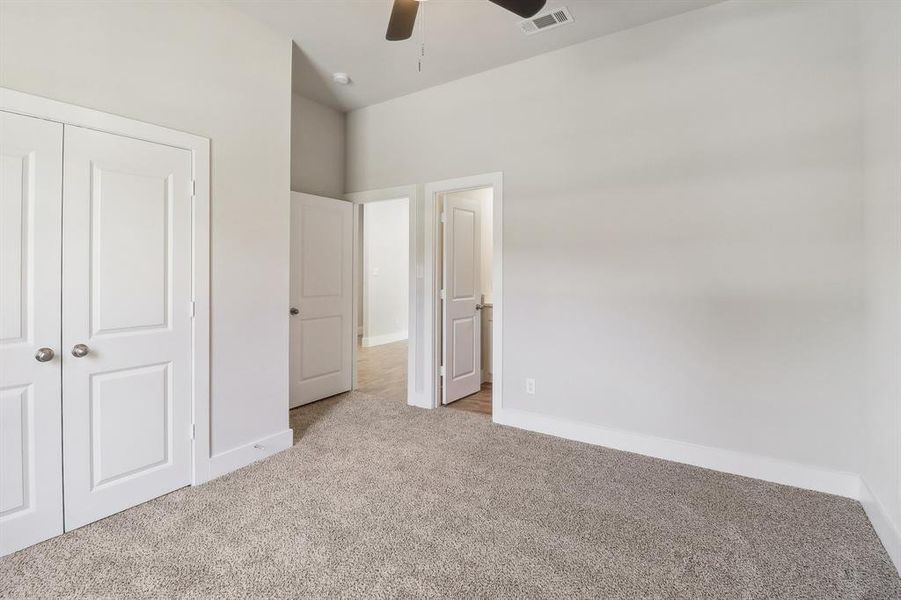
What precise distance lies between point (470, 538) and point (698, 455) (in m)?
1.74

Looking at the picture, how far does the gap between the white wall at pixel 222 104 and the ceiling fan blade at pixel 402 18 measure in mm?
1139

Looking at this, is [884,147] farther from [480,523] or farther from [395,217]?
[395,217]

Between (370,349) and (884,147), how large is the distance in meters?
6.39

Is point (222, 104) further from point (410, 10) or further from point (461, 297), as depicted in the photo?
point (461, 297)

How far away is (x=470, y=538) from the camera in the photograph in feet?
6.57

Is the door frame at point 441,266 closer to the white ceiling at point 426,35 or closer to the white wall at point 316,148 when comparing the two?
the white ceiling at point 426,35

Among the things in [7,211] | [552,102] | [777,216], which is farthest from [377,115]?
[777,216]

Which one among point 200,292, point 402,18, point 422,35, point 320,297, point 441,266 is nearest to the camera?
point 402,18

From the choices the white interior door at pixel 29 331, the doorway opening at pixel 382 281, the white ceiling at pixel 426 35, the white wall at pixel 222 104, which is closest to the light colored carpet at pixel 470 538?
the white interior door at pixel 29 331

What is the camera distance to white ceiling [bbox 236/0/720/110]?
2.70m

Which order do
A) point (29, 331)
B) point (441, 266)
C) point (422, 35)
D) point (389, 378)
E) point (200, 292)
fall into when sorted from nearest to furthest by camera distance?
1. point (29, 331)
2. point (200, 292)
3. point (422, 35)
4. point (441, 266)
5. point (389, 378)

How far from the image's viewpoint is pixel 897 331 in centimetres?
190

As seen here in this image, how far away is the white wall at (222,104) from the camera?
2.00 metres

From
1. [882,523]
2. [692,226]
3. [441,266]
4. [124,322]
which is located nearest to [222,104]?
[124,322]
